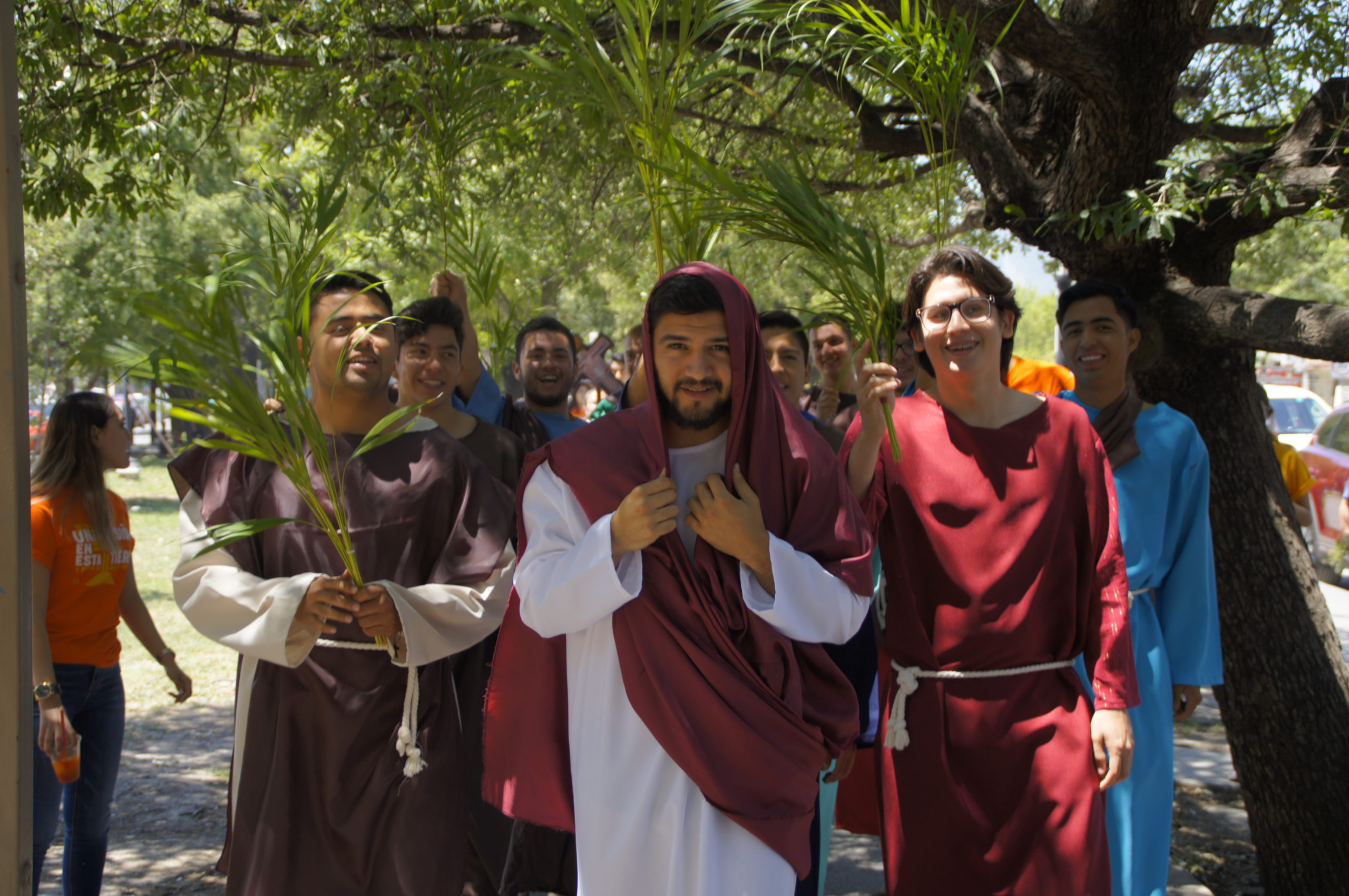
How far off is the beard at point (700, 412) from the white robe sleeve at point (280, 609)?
3.00ft

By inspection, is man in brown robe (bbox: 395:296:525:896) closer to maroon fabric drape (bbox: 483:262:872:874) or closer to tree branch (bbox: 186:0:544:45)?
maroon fabric drape (bbox: 483:262:872:874)

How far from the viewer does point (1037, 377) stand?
6.38m

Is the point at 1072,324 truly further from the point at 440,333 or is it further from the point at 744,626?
the point at 440,333

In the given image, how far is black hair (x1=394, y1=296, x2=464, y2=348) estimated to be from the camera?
15.3ft

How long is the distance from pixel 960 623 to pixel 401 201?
15.1 feet

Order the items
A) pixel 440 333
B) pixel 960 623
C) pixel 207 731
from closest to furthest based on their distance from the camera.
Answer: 1. pixel 960 623
2. pixel 440 333
3. pixel 207 731

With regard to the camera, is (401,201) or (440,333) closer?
(440,333)

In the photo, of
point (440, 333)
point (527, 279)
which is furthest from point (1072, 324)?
point (527, 279)

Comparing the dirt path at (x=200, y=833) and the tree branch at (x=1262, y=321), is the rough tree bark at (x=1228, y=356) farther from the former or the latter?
the dirt path at (x=200, y=833)

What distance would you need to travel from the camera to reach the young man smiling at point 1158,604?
3.64m

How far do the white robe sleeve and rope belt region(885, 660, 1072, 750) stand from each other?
1215 mm

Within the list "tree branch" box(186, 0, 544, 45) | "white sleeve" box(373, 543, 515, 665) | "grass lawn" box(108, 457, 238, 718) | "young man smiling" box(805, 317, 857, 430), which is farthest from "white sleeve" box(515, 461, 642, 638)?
"tree branch" box(186, 0, 544, 45)

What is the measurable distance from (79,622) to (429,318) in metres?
1.74

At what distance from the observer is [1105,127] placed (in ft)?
15.3
